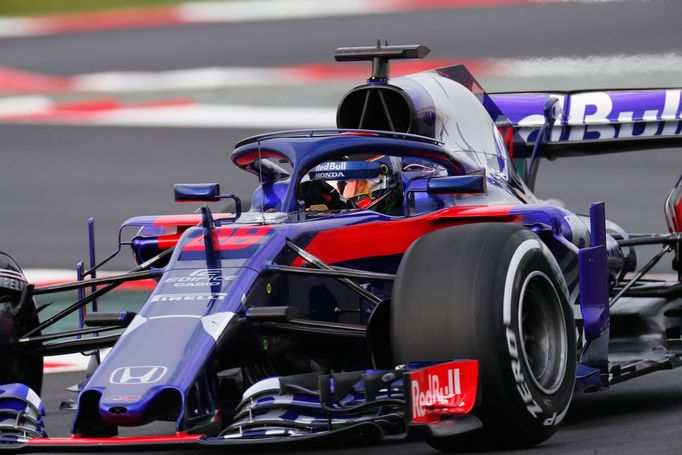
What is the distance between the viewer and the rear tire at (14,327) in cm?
702

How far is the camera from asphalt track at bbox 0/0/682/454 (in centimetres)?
1238

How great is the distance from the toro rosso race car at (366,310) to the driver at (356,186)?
11 millimetres

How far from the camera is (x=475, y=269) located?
5.80 m

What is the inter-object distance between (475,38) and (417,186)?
602 centimetres

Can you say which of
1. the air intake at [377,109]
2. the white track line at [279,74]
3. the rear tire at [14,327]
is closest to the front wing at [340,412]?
the rear tire at [14,327]

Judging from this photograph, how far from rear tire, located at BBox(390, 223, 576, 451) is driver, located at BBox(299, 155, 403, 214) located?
1450 millimetres

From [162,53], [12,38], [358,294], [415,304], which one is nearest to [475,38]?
[162,53]

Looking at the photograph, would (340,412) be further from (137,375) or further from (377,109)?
(377,109)

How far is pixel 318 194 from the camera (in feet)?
24.5

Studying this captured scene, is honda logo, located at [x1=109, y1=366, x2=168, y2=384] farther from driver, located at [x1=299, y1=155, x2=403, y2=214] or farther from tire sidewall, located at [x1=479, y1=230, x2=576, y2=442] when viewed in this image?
driver, located at [x1=299, y1=155, x2=403, y2=214]

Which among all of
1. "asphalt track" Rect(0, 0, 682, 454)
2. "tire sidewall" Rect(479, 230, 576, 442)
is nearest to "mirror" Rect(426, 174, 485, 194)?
"tire sidewall" Rect(479, 230, 576, 442)

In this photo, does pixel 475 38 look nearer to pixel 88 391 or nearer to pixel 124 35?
pixel 124 35

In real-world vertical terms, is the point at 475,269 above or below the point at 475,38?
below

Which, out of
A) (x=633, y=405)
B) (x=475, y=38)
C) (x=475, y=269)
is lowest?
(x=633, y=405)
